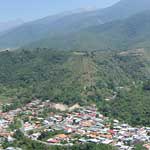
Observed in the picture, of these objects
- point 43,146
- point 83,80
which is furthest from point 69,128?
point 83,80

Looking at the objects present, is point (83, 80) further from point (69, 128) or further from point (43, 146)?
point (43, 146)

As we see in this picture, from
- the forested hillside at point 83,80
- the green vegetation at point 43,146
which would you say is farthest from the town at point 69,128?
the forested hillside at point 83,80

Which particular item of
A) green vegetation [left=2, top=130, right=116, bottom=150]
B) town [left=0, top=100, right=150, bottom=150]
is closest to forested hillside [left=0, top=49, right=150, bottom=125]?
town [left=0, top=100, right=150, bottom=150]

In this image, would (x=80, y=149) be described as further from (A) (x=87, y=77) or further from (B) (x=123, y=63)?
(B) (x=123, y=63)

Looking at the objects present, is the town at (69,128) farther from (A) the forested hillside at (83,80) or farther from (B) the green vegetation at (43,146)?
(A) the forested hillside at (83,80)

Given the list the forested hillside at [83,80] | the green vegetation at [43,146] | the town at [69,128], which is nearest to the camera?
the green vegetation at [43,146]

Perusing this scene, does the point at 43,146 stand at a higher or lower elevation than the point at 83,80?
lower
